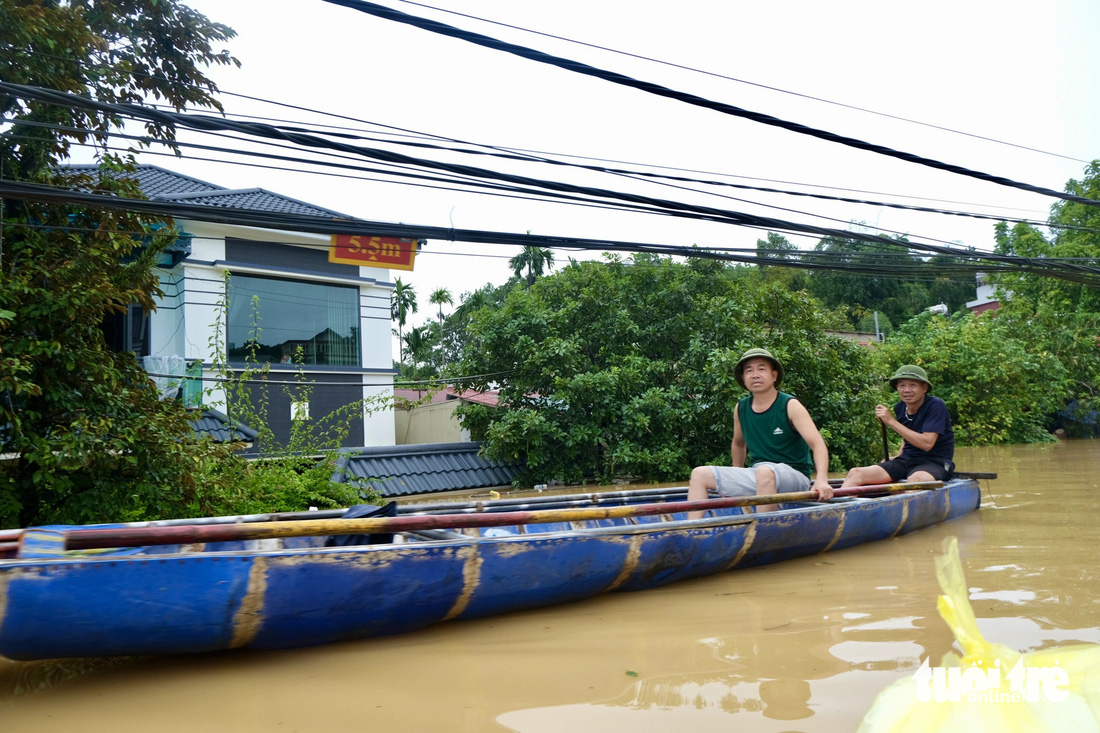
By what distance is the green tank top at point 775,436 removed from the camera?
5.09 metres

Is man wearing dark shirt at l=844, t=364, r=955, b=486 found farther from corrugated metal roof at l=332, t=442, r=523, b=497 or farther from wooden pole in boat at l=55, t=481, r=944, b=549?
corrugated metal roof at l=332, t=442, r=523, b=497

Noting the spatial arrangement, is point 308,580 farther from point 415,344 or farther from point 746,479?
point 415,344

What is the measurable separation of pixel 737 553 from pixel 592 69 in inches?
112

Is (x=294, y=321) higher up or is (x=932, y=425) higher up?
(x=294, y=321)

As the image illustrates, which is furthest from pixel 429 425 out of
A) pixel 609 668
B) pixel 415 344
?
pixel 609 668

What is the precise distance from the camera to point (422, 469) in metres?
10.6

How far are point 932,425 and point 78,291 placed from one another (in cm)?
630

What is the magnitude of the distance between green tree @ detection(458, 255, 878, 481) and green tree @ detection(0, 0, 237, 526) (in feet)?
21.9

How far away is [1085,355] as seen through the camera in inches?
810

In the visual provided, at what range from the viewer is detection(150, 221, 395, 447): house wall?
484 inches

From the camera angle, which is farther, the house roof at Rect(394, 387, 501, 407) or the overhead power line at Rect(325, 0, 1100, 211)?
the house roof at Rect(394, 387, 501, 407)

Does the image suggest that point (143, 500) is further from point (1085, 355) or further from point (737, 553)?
point (1085, 355)

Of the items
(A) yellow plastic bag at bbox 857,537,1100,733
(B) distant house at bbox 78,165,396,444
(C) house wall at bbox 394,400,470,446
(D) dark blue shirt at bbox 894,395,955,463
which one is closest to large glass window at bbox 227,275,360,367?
(B) distant house at bbox 78,165,396,444

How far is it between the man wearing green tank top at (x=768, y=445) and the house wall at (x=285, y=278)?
290 inches
